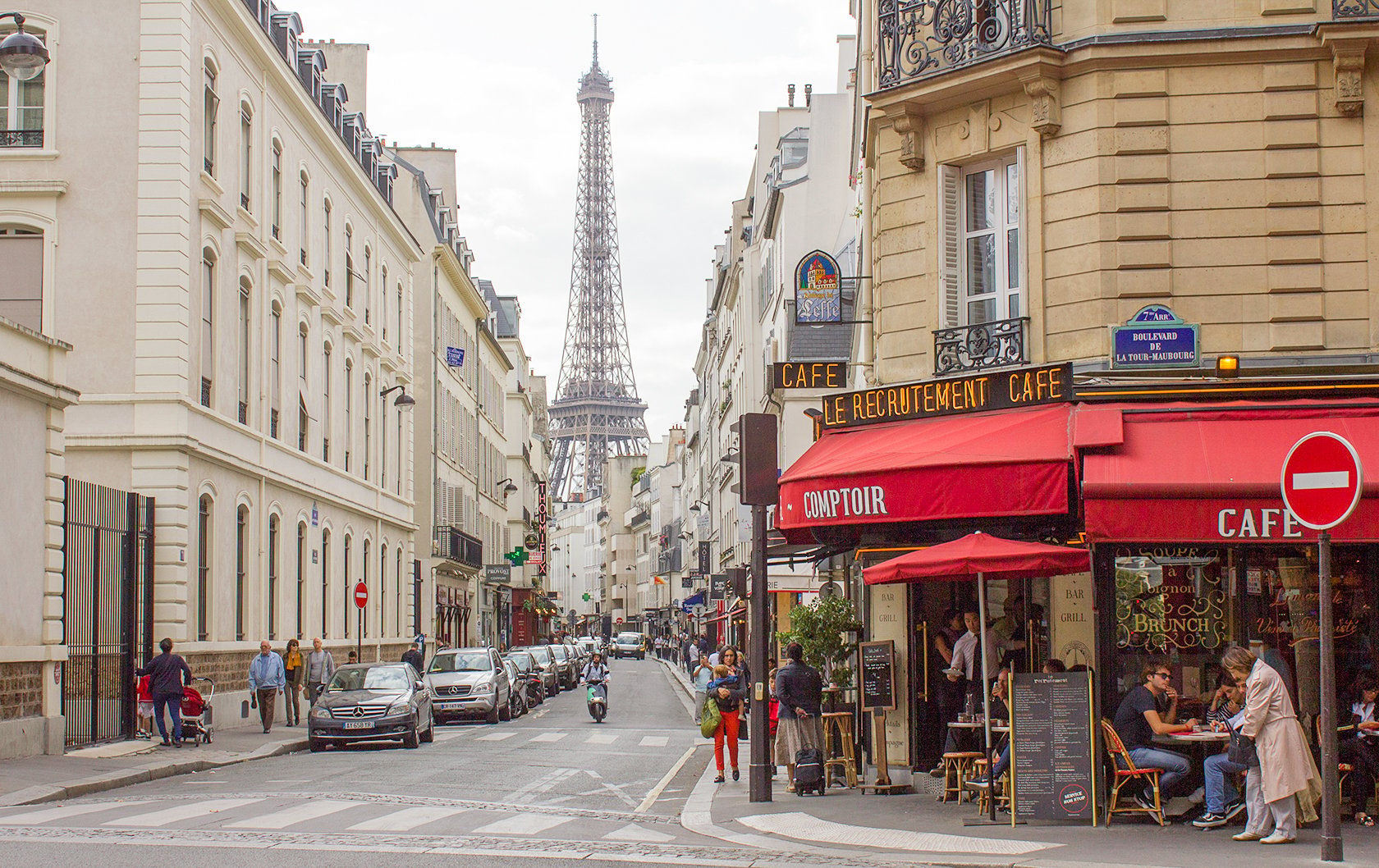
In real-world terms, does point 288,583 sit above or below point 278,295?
below

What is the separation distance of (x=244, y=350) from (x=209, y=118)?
4510 millimetres

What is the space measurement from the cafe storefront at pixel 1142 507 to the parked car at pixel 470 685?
1836 centimetres

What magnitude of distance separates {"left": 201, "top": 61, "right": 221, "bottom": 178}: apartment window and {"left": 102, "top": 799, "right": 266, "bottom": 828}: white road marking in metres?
15.2

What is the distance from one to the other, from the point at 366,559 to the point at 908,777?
28092mm

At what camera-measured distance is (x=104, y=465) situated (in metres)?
25.7

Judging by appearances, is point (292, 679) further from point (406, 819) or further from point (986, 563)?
point (986, 563)

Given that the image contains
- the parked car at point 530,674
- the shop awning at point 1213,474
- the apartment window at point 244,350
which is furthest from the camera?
the parked car at point 530,674

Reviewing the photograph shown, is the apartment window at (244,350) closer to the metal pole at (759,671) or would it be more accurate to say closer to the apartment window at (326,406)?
the apartment window at (326,406)

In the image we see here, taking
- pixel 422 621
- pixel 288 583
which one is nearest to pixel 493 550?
pixel 422 621

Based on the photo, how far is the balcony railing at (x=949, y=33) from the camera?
1529 cm

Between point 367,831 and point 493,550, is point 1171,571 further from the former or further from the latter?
point 493,550

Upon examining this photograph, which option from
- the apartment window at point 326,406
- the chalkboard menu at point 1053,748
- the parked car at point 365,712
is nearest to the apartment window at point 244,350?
the apartment window at point 326,406

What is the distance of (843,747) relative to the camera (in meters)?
17.2

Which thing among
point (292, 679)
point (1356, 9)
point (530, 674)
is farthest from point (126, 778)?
point (530, 674)
